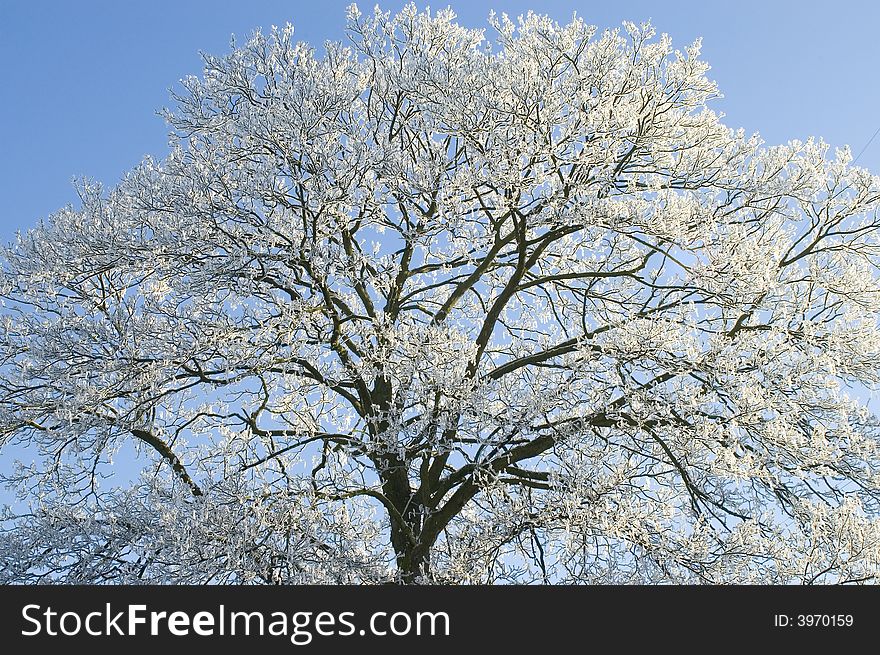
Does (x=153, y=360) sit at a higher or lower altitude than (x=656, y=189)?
lower

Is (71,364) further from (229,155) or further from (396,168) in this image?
(396,168)

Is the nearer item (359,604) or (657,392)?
(359,604)


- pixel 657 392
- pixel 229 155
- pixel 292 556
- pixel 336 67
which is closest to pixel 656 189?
pixel 657 392

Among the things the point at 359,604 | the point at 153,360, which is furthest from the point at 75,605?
the point at 153,360

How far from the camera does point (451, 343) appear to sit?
23.0ft

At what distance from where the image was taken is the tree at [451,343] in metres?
6.98

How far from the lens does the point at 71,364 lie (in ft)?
26.7

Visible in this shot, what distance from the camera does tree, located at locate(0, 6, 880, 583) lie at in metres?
6.98

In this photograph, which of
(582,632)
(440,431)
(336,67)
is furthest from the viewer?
(336,67)

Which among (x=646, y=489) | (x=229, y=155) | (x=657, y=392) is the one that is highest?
(x=229, y=155)

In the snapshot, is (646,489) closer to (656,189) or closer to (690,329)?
(690,329)

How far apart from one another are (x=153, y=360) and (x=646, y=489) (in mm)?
4679

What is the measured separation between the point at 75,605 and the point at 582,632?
10.9ft

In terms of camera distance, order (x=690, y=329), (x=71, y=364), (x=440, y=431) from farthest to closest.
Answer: (x=71, y=364)
(x=690, y=329)
(x=440, y=431)
